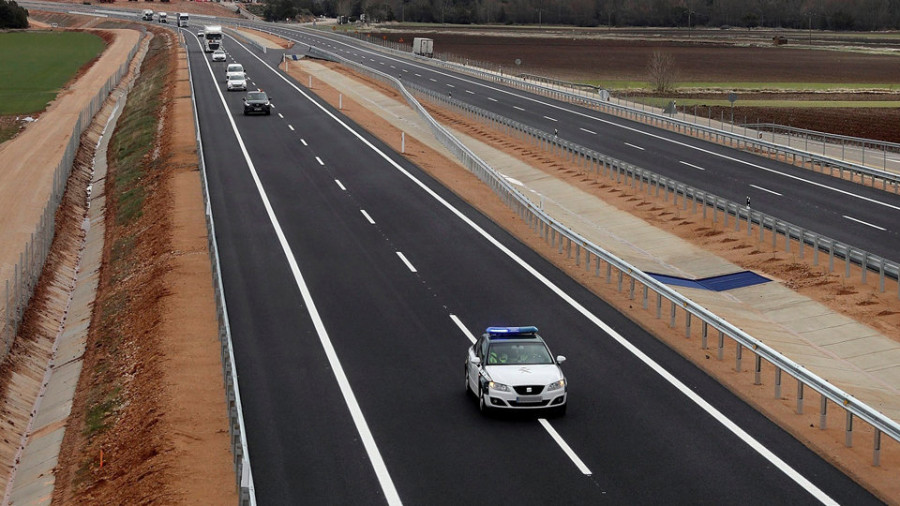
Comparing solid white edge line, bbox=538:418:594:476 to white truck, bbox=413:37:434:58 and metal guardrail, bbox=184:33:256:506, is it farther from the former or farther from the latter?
white truck, bbox=413:37:434:58

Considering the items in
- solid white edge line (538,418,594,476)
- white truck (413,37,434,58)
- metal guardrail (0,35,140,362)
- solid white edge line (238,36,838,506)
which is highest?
white truck (413,37,434,58)

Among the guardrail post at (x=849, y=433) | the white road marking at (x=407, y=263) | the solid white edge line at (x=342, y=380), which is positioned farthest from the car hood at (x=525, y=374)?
the white road marking at (x=407, y=263)

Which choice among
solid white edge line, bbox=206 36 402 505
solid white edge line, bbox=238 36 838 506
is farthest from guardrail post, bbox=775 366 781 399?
solid white edge line, bbox=206 36 402 505

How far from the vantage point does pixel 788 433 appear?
20156 millimetres

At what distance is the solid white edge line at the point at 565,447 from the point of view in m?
18.2

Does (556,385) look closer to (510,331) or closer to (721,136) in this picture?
(510,331)

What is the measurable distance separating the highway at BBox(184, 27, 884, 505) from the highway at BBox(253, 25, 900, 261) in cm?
1181

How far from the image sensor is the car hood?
20.3 meters

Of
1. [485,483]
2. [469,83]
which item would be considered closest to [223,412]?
[485,483]

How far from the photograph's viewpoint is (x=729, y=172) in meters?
53.3

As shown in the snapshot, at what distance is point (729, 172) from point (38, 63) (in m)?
102

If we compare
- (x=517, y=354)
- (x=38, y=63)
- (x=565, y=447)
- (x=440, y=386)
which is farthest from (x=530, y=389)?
(x=38, y=63)

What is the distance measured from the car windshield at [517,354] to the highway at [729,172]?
18.7m

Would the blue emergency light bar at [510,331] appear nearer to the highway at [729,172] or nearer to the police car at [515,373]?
the police car at [515,373]
